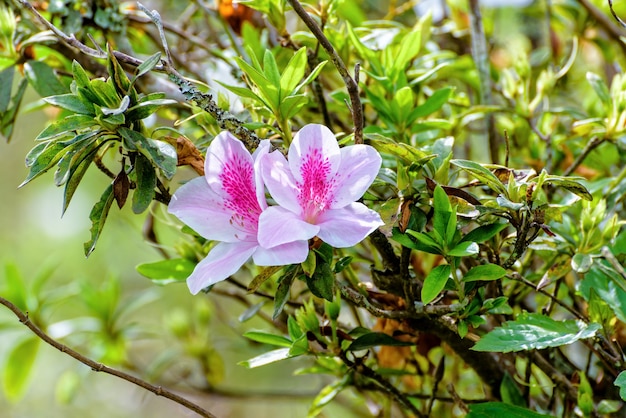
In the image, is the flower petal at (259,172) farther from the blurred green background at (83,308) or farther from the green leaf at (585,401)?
the blurred green background at (83,308)

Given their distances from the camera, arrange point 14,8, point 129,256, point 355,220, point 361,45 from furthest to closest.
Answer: point 129,256, point 14,8, point 361,45, point 355,220

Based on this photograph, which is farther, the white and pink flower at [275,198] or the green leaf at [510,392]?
the green leaf at [510,392]

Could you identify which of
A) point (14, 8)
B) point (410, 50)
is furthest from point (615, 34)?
point (14, 8)

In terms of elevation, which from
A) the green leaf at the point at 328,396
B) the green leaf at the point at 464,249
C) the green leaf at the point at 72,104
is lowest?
the green leaf at the point at 328,396

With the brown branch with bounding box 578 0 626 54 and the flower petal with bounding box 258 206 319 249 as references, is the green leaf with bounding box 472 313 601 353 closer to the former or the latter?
the flower petal with bounding box 258 206 319 249

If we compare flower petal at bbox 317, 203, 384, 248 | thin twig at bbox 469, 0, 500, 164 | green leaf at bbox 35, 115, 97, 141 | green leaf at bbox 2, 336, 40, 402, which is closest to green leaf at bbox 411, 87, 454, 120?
thin twig at bbox 469, 0, 500, 164

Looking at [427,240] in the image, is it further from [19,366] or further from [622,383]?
[19,366]

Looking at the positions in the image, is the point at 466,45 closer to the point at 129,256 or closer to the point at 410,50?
the point at 410,50

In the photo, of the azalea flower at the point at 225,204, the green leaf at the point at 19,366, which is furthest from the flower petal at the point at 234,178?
the green leaf at the point at 19,366
